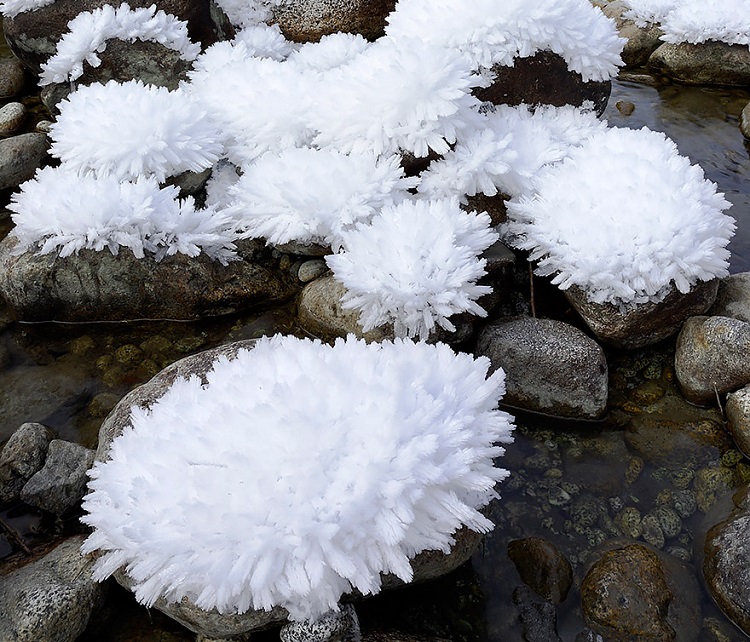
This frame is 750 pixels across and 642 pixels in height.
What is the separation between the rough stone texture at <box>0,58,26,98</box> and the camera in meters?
5.29

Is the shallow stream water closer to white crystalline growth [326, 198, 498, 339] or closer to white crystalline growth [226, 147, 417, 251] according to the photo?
white crystalline growth [226, 147, 417, 251]

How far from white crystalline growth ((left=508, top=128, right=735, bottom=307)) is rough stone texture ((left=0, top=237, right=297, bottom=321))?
56.7 inches

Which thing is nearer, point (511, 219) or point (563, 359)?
point (563, 359)

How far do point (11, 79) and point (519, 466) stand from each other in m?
5.14

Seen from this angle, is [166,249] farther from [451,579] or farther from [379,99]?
[451,579]

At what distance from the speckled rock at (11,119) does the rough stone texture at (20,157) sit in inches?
22.6

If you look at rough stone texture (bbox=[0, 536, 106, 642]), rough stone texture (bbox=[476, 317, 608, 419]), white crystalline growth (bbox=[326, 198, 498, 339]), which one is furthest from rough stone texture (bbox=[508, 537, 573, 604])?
rough stone texture (bbox=[0, 536, 106, 642])

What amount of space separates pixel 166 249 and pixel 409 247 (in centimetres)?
132

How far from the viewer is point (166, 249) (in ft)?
10.8

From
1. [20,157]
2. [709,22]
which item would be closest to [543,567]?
[20,157]

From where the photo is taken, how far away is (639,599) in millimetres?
2240

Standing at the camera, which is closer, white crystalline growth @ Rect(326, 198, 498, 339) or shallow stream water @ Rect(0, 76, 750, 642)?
shallow stream water @ Rect(0, 76, 750, 642)

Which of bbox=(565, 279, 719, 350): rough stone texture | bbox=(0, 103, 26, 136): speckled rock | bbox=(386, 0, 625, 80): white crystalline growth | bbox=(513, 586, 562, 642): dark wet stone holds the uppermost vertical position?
bbox=(386, 0, 625, 80): white crystalline growth

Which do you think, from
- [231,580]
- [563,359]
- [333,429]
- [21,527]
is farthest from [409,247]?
[21,527]
